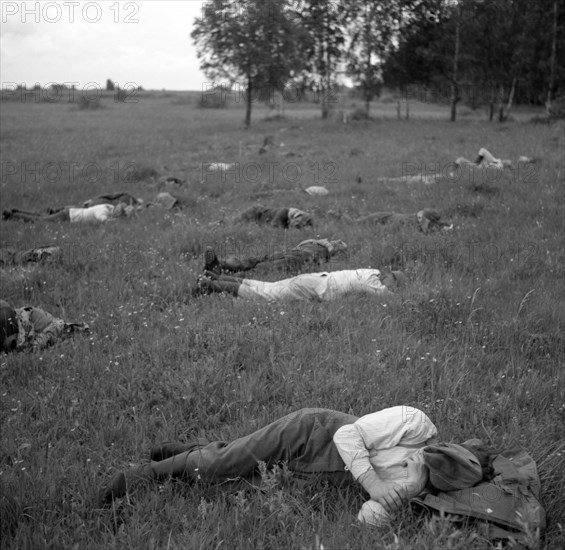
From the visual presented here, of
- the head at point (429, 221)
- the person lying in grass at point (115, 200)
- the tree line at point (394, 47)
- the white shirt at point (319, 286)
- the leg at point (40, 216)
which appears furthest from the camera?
the tree line at point (394, 47)

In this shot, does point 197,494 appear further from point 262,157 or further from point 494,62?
point 494,62

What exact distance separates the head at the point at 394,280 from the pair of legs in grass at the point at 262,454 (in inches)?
119

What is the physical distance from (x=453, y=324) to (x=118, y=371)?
3318 mm

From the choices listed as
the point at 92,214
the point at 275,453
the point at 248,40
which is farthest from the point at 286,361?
the point at 248,40

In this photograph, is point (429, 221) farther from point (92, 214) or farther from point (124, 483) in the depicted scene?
point (124, 483)

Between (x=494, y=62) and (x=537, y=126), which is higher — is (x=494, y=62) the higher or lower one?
the higher one

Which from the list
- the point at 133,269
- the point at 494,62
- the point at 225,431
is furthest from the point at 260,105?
the point at 225,431

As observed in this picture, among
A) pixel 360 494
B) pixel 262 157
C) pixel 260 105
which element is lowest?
pixel 360 494

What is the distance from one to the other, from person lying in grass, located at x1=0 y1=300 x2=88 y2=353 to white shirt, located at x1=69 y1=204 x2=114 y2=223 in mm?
4618

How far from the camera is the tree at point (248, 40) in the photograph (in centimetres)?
2905

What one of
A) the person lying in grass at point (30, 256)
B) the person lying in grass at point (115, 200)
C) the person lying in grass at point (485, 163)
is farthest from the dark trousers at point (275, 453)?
the person lying in grass at point (485, 163)

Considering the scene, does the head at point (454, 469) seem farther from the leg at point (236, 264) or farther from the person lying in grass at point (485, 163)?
the person lying in grass at point (485, 163)

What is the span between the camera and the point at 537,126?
24500mm

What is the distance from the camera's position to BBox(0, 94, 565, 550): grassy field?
124 inches
